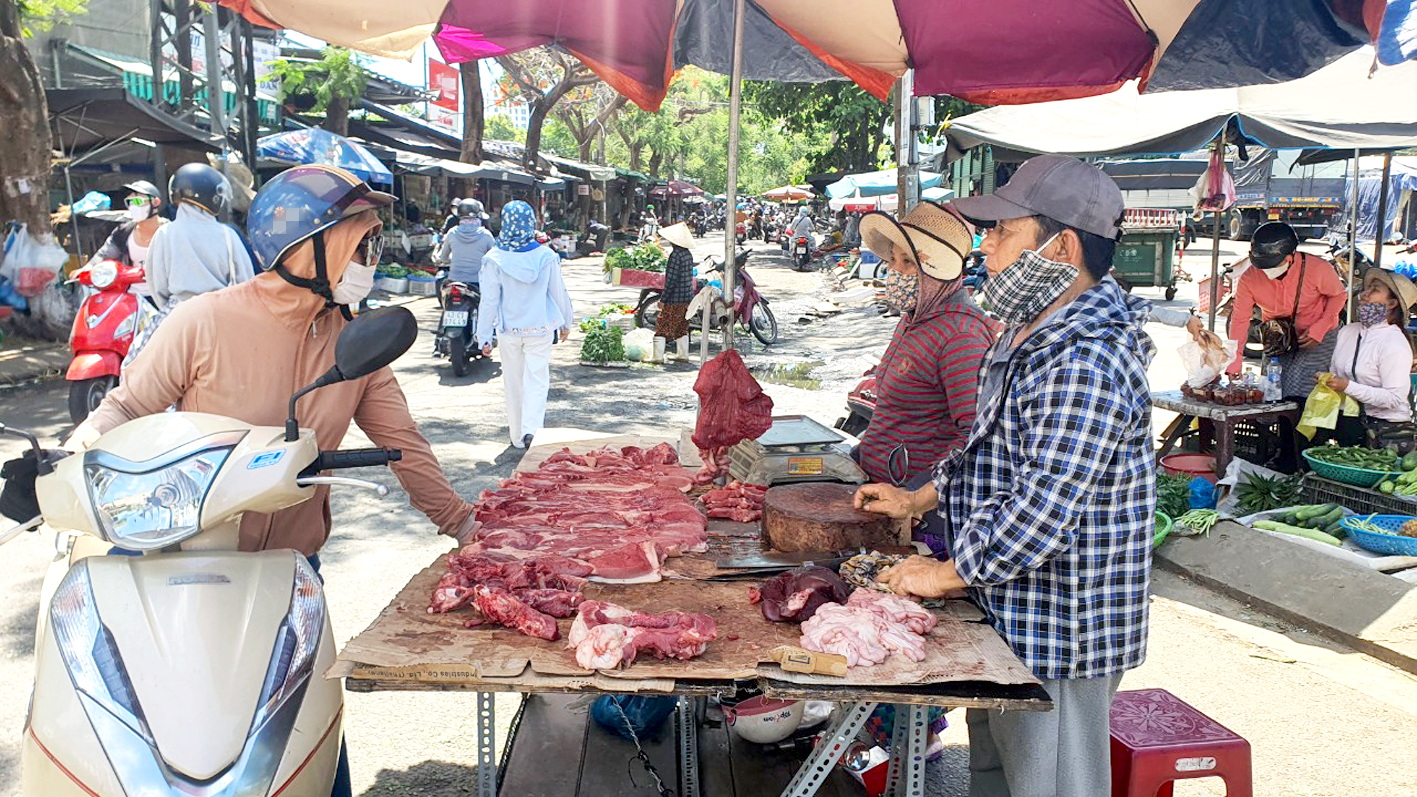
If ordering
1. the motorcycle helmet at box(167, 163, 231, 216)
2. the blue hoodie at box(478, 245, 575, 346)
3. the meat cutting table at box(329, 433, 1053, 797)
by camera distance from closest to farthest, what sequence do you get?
the meat cutting table at box(329, 433, 1053, 797) < the motorcycle helmet at box(167, 163, 231, 216) < the blue hoodie at box(478, 245, 575, 346)

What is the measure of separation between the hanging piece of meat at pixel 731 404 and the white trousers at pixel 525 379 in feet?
16.3

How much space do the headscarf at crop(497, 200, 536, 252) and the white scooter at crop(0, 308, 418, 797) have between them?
679cm

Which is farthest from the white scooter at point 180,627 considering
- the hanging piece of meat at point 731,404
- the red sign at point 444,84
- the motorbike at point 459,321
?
the red sign at point 444,84

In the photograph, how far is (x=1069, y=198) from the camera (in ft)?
8.64

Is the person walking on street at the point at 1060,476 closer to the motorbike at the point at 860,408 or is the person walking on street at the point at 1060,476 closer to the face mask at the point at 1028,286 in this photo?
the face mask at the point at 1028,286

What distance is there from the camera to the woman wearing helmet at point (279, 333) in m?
2.78

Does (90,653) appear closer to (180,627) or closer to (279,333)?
(180,627)

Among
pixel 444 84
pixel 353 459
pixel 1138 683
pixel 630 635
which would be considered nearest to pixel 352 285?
pixel 353 459

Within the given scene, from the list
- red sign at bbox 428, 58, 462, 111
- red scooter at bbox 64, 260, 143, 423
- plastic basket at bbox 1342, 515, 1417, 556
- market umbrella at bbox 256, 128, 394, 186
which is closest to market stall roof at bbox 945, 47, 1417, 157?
plastic basket at bbox 1342, 515, 1417, 556

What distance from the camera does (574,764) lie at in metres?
4.00

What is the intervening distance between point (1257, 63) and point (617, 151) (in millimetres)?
67833

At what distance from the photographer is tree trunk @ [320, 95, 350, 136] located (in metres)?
25.3

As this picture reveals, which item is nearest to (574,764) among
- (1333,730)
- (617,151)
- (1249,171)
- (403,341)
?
(403,341)

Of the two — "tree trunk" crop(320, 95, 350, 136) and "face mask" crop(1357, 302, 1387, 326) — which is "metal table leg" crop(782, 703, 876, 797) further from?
"tree trunk" crop(320, 95, 350, 136)
